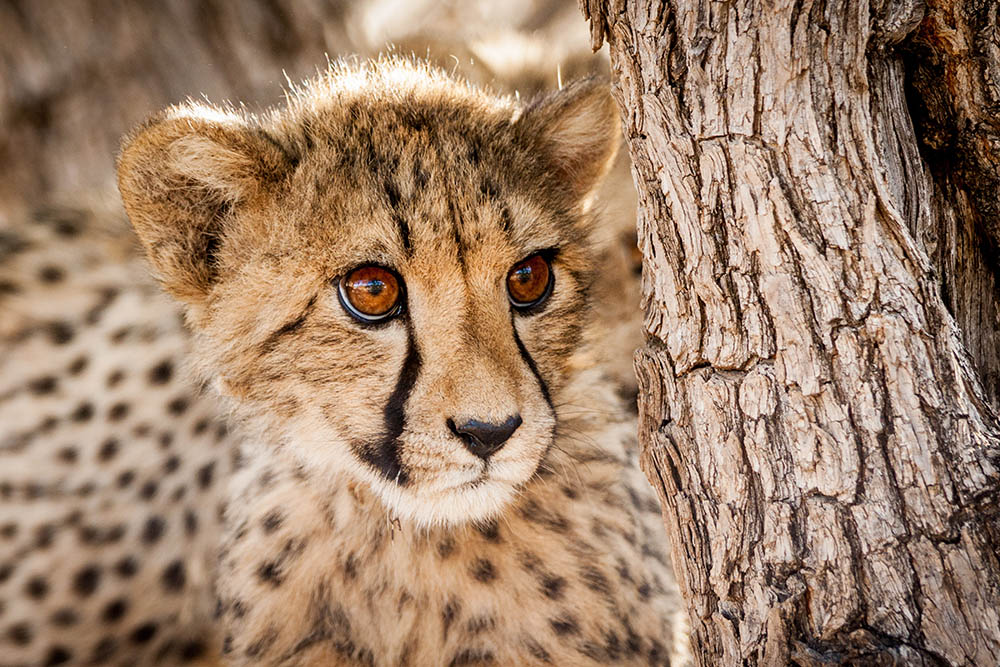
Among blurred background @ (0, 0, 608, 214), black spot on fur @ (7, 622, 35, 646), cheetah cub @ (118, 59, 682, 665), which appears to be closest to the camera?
cheetah cub @ (118, 59, 682, 665)

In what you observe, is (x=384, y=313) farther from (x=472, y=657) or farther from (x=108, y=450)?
(x=108, y=450)

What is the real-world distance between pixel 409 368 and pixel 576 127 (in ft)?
2.17

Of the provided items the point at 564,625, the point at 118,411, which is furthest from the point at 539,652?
the point at 118,411

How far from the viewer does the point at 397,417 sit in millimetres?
1835

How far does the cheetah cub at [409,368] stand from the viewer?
6.06ft

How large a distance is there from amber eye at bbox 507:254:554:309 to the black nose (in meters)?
0.29

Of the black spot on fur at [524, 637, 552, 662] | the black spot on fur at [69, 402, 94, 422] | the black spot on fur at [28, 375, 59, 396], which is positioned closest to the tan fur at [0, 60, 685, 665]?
the black spot on fur at [524, 637, 552, 662]

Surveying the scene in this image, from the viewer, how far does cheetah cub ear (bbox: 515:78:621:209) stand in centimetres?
216

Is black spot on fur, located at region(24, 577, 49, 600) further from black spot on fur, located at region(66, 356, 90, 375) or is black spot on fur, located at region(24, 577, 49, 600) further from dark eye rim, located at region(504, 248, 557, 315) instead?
dark eye rim, located at region(504, 248, 557, 315)

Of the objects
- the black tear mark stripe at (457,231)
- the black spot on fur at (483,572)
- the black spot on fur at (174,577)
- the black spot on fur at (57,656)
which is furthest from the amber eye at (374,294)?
the black spot on fur at (57,656)

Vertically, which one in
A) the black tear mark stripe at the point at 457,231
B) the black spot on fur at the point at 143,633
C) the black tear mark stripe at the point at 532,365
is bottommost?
the black spot on fur at the point at 143,633

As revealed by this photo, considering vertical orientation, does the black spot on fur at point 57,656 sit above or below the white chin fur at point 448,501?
below

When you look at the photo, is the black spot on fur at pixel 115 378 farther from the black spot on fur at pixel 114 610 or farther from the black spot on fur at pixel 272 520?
the black spot on fur at pixel 272 520

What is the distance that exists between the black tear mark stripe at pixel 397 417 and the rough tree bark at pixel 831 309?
0.43 meters
